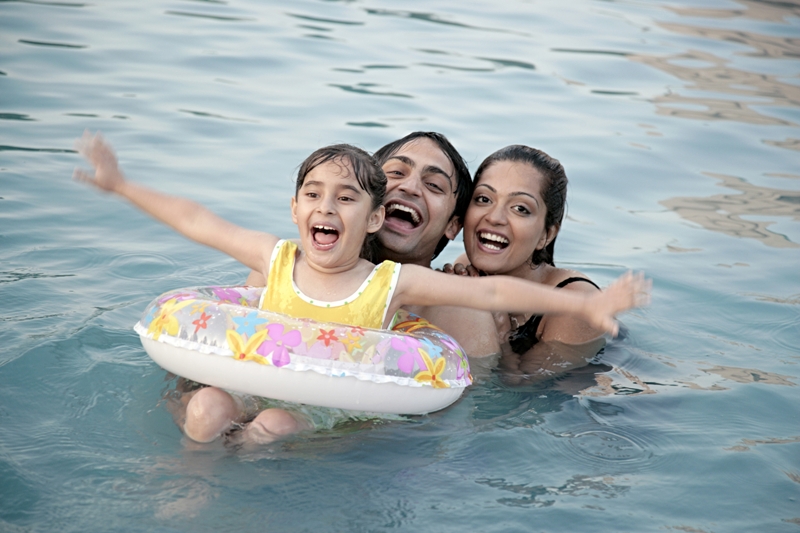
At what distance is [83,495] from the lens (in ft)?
11.2

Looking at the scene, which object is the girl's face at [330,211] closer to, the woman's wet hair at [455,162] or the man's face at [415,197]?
the man's face at [415,197]

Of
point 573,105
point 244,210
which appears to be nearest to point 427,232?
point 244,210

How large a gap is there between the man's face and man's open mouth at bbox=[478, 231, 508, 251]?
248 mm

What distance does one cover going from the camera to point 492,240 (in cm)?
497

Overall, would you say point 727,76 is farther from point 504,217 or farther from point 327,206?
point 327,206

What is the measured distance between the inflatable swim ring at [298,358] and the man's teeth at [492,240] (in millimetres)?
1203

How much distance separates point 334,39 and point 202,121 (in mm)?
3982

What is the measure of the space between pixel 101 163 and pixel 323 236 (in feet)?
3.44

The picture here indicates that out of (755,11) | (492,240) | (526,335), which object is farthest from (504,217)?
(755,11)

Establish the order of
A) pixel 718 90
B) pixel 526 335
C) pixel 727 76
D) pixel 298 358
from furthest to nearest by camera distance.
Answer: pixel 727 76, pixel 718 90, pixel 526 335, pixel 298 358

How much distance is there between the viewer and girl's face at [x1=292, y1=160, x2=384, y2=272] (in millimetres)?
4023

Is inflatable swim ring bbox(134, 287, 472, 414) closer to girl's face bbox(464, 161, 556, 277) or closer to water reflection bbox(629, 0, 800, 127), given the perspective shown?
girl's face bbox(464, 161, 556, 277)

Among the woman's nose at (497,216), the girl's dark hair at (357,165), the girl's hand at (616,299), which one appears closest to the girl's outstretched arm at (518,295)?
the girl's hand at (616,299)

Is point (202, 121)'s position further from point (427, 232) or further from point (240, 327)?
point (240, 327)
